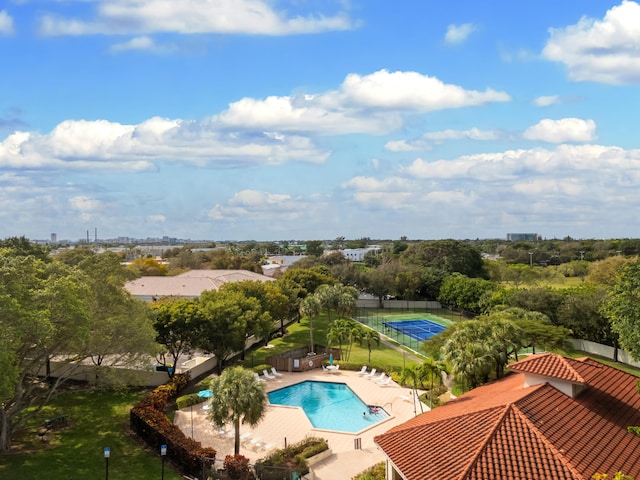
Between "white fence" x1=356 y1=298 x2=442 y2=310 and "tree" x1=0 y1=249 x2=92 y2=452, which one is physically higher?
"tree" x1=0 y1=249 x2=92 y2=452

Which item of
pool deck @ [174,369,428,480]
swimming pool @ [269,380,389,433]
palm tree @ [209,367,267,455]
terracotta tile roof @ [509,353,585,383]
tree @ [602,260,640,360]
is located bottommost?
swimming pool @ [269,380,389,433]

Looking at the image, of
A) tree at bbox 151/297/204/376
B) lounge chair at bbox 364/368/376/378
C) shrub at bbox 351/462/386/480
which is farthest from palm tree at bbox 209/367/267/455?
lounge chair at bbox 364/368/376/378

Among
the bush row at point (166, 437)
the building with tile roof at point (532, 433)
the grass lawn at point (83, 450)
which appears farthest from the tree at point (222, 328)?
the building with tile roof at point (532, 433)

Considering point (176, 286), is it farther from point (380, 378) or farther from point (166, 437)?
point (166, 437)

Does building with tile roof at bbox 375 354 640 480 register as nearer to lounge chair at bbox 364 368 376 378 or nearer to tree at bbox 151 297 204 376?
lounge chair at bbox 364 368 376 378

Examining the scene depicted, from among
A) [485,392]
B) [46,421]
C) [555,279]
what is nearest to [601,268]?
[555,279]

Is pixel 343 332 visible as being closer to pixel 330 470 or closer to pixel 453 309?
pixel 330 470
